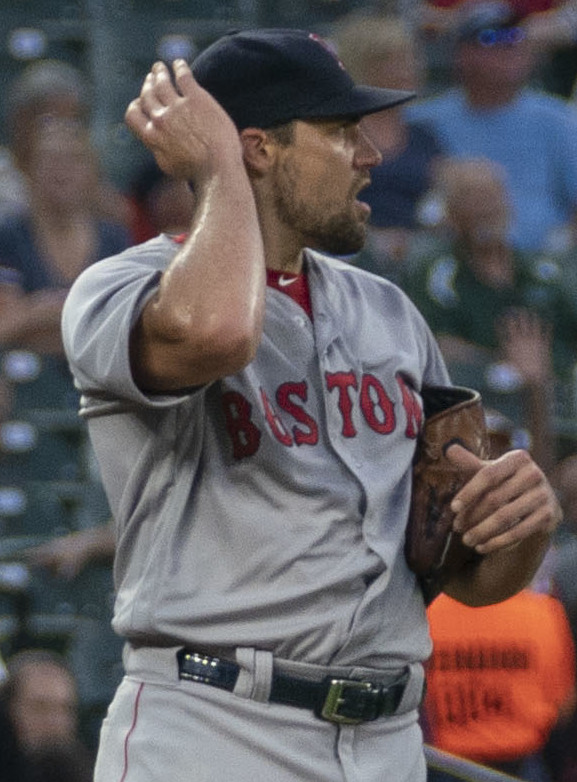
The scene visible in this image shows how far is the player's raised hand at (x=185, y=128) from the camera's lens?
228 centimetres

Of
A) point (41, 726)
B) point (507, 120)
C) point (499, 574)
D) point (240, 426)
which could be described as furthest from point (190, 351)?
point (507, 120)

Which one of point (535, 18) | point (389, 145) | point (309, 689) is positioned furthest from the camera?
point (535, 18)

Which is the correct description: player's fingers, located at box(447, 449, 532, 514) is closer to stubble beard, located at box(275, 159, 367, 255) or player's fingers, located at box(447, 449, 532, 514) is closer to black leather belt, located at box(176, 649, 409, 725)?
black leather belt, located at box(176, 649, 409, 725)

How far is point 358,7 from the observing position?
589 centimetres

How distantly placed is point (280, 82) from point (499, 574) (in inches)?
35.5

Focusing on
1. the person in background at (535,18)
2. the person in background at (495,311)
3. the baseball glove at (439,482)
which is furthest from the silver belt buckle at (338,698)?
the person in background at (535,18)

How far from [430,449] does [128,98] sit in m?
3.41

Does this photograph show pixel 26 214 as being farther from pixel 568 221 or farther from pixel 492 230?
pixel 568 221

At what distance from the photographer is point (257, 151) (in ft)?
8.68

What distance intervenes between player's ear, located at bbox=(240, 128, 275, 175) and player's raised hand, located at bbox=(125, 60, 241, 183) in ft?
0.97

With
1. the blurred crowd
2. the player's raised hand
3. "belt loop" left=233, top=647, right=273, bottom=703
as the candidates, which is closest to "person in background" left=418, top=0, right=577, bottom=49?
the blurred crowd

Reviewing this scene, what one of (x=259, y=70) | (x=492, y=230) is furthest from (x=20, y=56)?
(x=259, y=70)

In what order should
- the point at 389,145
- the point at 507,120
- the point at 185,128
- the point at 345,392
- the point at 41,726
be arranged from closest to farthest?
1. the point at 185,128
2. the point at 345,392
3. the point at 41,726
4. the point at 389,145
5. the point at 507,120

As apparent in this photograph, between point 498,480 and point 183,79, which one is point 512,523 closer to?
point 498,480
